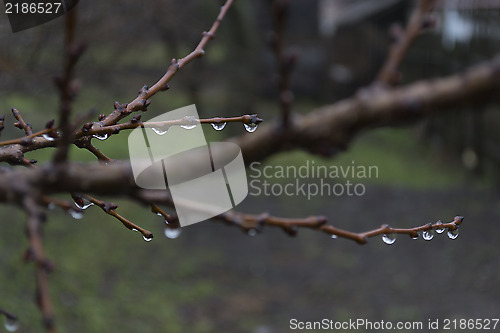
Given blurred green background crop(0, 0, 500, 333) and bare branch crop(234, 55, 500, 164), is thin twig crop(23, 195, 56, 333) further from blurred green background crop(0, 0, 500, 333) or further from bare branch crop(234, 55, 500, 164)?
blurred green background crop(0, 0, 500, 333)

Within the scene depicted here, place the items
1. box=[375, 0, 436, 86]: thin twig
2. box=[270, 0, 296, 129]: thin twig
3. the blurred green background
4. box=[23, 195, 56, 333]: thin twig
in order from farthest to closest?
1. the blurred green background
2. box=[375, 0, 436, 86]: thin twig
3. box=[270, 0, 296, 129]: thin twig
4. box=[23, 195, 56, 333]: thin twig

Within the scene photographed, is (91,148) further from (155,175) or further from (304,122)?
(304,122)

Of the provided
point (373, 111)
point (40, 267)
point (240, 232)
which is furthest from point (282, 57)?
point (240, 232)

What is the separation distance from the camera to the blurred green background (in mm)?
5559

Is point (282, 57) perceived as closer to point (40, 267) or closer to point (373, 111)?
point (373, 111)

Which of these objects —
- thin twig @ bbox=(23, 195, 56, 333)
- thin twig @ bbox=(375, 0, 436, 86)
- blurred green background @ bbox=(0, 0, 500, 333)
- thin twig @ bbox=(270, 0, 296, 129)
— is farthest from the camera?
blurred green background @ bbox=(0, 0, 500, 333)

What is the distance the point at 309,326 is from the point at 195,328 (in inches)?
41.1

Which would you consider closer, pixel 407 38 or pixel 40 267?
pixel 40 267

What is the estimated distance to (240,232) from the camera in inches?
315

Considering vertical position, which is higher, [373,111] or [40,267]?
[373,111]

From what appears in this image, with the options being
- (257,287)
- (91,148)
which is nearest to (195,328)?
(257,287)

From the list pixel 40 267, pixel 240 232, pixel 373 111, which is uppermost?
pixel 373 111

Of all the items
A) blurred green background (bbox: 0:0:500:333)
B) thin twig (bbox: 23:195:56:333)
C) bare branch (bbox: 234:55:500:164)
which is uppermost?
bare branch (bbox: 234:55:500:164)

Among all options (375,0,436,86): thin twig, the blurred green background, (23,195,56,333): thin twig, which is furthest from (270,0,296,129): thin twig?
the blurred green background
